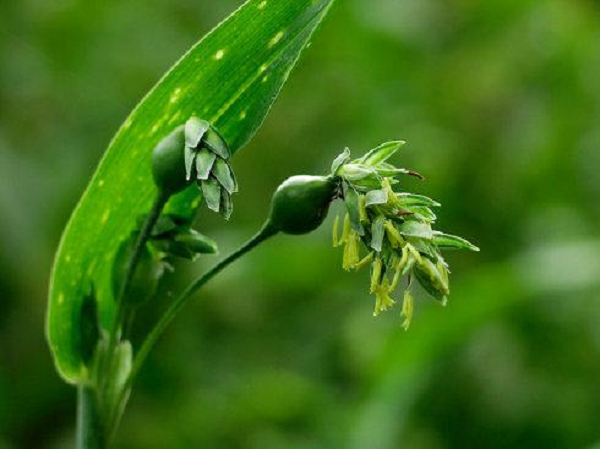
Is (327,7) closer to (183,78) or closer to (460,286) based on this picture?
(183,78)

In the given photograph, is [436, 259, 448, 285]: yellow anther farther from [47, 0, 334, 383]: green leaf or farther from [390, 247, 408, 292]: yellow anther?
[47, 0, 334, 383]: green leaf

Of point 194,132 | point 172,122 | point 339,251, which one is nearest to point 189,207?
point 172,122

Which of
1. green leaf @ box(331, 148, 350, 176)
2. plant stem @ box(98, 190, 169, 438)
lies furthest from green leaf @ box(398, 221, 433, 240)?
plant stem @ box(98, 190, 169, 438)

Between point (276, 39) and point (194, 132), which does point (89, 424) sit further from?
point (276, 39)

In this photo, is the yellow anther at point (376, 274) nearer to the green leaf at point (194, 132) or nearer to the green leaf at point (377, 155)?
the green leaf at point (377, 155)

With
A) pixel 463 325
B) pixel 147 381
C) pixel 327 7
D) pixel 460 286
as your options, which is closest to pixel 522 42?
pixel 460 286

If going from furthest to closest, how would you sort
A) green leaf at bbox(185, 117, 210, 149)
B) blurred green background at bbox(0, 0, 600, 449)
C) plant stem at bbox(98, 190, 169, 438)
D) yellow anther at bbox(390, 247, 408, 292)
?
blurred green background at bbox(0, 0, 600, 449) → plant stem at bbox(98, 190, 169, 438) → green leaf at bbox(185, 117, 210, 149) → yellow anther at bbox(390, 247, 408, 292)

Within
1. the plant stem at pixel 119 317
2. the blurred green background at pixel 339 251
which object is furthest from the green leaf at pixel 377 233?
the blurred green background at pixel 339 251
